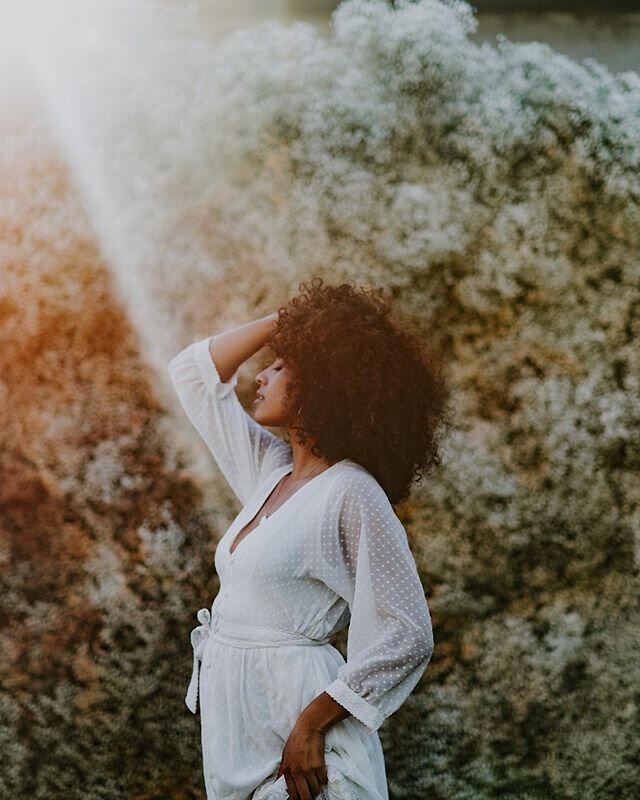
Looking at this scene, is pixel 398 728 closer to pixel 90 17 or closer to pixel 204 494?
pixel 204 494

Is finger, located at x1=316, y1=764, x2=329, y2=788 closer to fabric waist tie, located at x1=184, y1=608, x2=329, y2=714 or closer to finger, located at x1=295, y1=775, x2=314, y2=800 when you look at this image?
finger, located at x1=295, y1=775, x2=314, y2=800

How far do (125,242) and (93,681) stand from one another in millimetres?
1050

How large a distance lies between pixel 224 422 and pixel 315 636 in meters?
0.46

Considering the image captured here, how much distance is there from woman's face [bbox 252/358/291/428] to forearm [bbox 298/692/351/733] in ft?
1.52

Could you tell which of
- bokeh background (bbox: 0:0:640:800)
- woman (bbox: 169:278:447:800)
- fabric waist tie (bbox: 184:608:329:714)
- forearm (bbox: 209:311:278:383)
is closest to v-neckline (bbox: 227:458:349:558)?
woman (bbox: 169:278:447:800)

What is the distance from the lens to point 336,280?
2406 millimetres

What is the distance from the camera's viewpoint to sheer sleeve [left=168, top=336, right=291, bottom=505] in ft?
6.03

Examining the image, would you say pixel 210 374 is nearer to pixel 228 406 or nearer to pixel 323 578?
pixel 228 406

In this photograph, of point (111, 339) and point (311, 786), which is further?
point (111, 339)

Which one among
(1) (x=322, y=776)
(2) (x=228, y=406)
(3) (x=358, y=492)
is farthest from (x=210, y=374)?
(1) (x=322, y=776)

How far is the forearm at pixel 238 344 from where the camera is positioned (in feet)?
5.92

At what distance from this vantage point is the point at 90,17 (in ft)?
7.97

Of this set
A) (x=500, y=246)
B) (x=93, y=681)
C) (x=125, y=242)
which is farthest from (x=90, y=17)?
(x=93, y=681)

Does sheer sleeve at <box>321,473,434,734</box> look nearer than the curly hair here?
Yes
